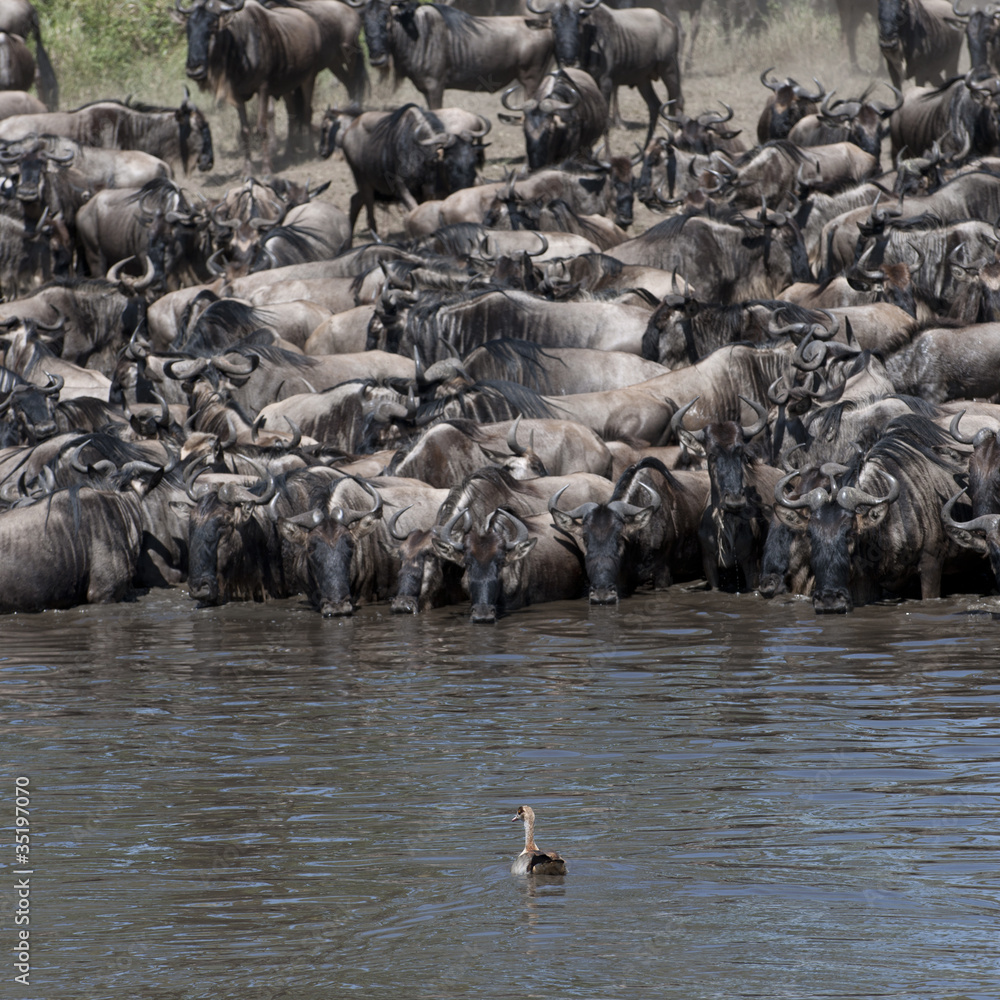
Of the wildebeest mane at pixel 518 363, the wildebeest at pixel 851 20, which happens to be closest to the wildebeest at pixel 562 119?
the wildebeest at pixel 851 20

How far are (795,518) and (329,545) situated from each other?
3.22 meters

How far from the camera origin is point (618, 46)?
27.5 meters

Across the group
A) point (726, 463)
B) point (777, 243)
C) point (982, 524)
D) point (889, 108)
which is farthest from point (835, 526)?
point (889, 108)

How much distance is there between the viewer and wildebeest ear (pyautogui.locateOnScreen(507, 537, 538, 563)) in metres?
11.7

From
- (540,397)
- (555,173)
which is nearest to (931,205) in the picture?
(555,173)

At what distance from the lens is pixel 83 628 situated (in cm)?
1168

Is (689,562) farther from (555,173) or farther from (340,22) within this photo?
(340,22)

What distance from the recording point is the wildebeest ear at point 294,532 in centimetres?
1223

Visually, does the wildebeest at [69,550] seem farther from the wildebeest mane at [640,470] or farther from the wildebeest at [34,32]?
the wildebeest at [34,32]

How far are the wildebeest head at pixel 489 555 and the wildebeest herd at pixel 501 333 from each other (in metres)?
0.03

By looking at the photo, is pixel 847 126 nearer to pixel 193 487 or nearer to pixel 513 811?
pixel 193 487

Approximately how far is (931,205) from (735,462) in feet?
29.1

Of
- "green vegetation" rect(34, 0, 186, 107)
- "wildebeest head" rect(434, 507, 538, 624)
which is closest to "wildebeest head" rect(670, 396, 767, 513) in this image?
"wildebeest head" rect(434, 507, 538, 624)

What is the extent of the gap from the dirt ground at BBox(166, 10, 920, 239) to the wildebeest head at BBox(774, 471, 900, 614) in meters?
13.0
